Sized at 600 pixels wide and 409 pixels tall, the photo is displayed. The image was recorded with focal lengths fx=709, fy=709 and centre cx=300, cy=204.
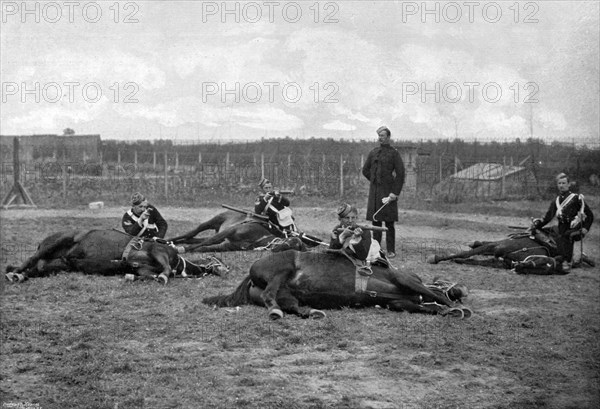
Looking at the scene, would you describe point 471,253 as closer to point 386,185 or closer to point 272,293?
point 386,185

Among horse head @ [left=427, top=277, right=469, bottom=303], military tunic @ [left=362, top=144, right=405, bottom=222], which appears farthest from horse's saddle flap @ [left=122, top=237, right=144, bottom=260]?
horse head @ [left=427, top=277, right=469, bottom=303]

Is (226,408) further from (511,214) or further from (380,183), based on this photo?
(511,214)

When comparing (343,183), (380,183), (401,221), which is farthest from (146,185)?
(380,183)

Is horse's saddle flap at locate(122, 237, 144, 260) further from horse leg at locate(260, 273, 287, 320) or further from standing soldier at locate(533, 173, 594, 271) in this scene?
standing soldier at locate(533, 173, 594, 271)

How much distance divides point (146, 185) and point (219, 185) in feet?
9.31

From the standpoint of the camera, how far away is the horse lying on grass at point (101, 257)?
10188 mm

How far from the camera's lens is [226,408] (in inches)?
205

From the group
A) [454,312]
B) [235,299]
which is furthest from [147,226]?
[454,312]

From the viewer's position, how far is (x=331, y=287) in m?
8.30

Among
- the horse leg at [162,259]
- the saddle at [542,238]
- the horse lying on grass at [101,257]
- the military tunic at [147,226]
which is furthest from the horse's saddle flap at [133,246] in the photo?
the saddle at [542,238]

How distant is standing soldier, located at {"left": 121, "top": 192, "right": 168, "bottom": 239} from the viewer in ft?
36.2

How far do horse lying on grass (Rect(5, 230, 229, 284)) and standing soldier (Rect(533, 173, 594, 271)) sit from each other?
20.1 feet

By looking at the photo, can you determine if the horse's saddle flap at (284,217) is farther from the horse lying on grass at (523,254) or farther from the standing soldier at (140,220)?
the horse lying on grass at (523,254)

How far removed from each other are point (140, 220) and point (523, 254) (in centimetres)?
621
